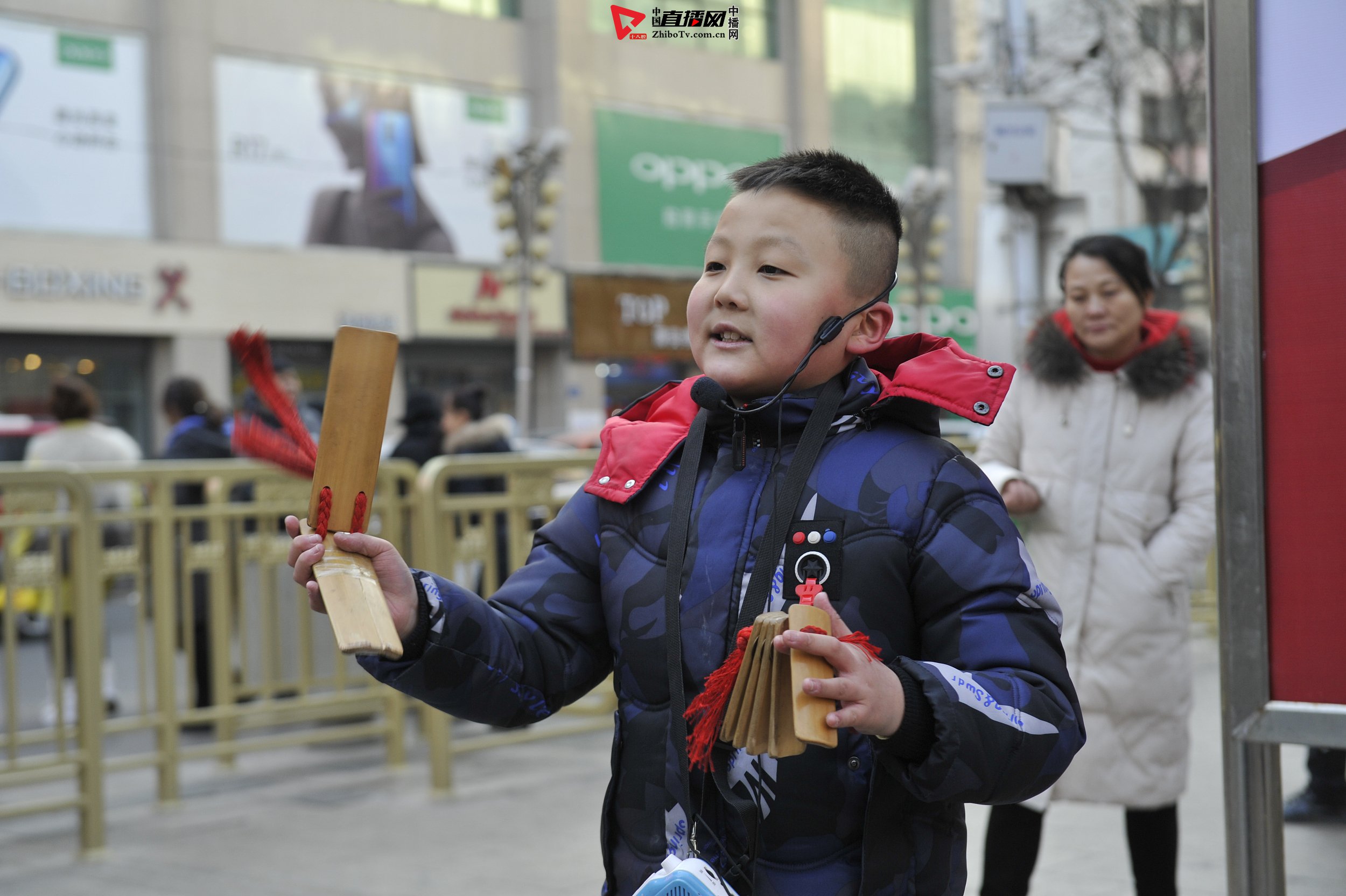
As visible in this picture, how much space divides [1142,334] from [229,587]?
15.0 feet

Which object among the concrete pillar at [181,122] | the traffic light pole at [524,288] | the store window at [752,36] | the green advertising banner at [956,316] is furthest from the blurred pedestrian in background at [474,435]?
the green advertising banner at [956,316]

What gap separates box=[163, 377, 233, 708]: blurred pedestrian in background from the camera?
6.99m

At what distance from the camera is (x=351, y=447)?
173cm

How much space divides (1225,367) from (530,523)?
5.75 m

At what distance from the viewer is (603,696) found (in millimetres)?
7660

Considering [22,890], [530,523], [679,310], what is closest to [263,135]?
[679,310]

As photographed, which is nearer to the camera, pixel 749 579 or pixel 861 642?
pixel 861 642

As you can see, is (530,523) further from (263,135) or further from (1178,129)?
(263,135)

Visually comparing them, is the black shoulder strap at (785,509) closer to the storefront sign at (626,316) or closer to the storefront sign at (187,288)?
the storefront sign at (187,288)

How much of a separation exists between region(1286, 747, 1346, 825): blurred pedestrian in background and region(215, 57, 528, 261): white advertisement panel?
18974 mm

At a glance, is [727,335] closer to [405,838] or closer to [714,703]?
[714,703]

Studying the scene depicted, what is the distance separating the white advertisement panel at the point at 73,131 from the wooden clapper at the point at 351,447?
73.2 ft

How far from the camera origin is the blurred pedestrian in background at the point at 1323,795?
17.3 feet

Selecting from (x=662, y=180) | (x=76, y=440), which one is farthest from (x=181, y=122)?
(x=76, y=440)
